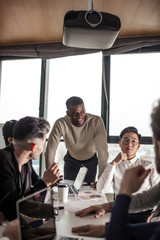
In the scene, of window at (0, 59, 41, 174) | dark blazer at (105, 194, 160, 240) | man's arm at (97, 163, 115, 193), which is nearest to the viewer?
dark blazer at (105, 194, 160, 240)

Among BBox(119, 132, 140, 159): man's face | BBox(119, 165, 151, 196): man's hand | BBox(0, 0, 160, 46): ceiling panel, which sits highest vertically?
BBox(0, 0, 160, 46): ceiling panel

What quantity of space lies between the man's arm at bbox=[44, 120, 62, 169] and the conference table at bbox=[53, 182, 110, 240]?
0.62 meters

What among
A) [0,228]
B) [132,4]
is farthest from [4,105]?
[0,228]

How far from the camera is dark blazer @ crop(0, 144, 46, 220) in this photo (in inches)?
43.7

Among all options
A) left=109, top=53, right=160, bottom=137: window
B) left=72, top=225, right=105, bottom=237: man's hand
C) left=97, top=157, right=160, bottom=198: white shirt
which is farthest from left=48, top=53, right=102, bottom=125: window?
left=72, top=225, right=105, bottom=237: man's hand

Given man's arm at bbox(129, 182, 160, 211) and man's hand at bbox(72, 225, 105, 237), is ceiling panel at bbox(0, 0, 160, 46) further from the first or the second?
man's hand at bbox(72, 225, 105, 237)

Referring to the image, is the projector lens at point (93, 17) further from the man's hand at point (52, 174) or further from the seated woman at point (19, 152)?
the man's hand at point (52, 174)

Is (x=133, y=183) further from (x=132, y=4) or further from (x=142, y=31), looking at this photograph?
(x=142, y=31)

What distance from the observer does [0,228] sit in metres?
1.00

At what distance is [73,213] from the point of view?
1328mm

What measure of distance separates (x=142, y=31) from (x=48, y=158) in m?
2.16

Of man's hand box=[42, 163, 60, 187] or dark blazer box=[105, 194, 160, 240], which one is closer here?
dark blazer box=[105, 194, 160, 240]

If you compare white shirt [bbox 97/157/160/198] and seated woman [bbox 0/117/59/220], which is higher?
seated woman [bbox 0/117/59/220]

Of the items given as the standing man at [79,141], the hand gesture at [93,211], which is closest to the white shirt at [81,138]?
the standing man at [79,141]
